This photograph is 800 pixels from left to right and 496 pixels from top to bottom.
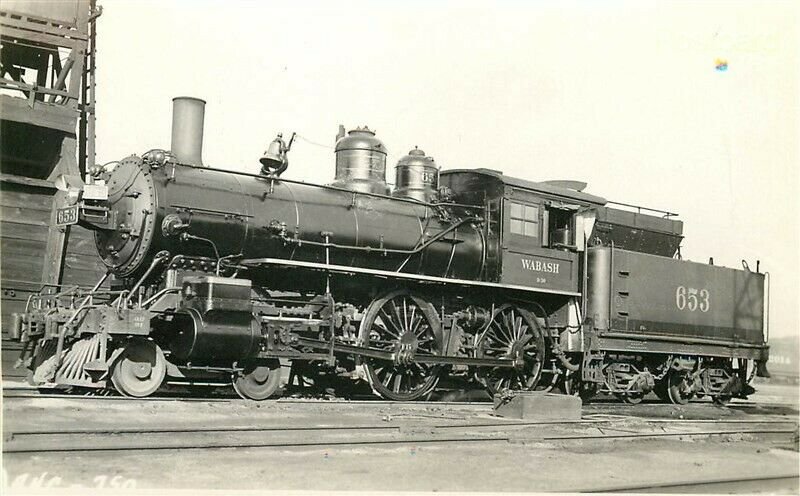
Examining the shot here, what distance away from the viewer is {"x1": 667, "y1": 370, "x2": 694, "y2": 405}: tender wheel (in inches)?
587

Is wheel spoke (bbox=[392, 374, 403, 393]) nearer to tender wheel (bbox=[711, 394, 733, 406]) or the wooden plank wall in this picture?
the wooden plank wall

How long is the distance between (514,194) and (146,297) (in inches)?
235

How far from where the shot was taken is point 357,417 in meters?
9.29

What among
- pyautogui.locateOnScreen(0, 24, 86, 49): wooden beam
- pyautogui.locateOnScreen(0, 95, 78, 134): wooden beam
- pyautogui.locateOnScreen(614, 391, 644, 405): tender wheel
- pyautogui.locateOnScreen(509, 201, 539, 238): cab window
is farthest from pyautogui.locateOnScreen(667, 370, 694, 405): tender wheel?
pyautogui.locateOnScreen(0, 24, 86, 49): wooden beam

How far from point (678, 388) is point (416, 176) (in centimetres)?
627

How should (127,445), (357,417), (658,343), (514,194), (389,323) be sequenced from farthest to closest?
(658,343), (514,194), (389,323), (357,417), (127,445)

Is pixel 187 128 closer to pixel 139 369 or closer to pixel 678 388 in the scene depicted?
pixel 139 369

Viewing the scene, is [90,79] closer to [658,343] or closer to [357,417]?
[357,417]

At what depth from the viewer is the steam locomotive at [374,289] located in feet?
32.2

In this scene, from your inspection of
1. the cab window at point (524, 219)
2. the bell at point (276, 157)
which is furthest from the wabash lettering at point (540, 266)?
the bell at point (276, 157)

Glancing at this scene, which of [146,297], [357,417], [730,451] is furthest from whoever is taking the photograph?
[146,297]

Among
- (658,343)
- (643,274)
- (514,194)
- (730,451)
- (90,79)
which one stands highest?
(90,79)

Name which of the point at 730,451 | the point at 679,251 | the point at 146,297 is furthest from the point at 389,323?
the point at 679,251

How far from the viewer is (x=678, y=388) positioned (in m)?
15.0
